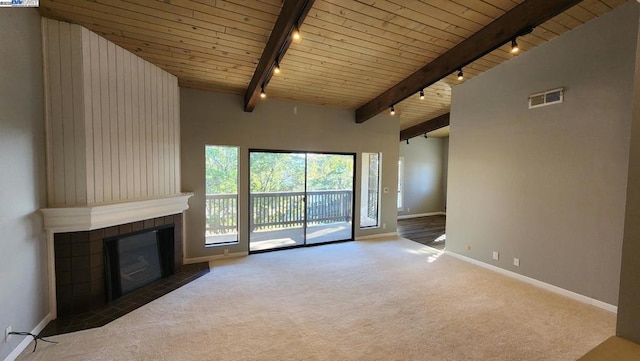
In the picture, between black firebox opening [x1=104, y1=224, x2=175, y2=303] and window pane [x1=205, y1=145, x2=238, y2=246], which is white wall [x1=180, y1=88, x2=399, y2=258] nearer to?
window pane [x1=205, y1=145, x2=238, y2=246]

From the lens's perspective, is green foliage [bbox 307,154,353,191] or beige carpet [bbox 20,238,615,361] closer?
beige carpet [bbox 20,238,615,361]

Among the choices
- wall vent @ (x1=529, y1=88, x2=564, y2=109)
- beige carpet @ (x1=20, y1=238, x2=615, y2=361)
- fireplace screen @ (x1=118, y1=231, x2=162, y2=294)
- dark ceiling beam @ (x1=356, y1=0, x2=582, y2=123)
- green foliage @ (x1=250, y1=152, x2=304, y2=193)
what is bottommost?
beige carpet @ (x1=20, y1=238, x2=615, y2=361)

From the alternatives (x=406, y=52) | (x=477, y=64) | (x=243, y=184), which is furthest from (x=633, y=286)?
(x=243, y=184)

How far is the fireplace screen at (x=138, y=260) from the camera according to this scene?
3.23 meters

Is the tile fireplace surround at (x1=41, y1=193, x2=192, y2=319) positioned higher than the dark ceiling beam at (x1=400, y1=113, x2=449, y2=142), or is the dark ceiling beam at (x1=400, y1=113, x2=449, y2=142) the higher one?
the dark ceiling beam at (x1=400, y1=113, x2=449, y2=142)

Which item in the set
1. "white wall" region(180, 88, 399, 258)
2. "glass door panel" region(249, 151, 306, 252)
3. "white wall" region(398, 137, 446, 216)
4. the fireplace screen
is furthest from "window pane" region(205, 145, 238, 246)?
"white wall" region(398, 137, 446, 216)

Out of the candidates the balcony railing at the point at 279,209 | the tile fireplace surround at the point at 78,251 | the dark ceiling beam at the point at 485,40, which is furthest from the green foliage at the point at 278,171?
the dark ceiling beam at the point at 485,40

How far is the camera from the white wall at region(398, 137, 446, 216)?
8.47 metres

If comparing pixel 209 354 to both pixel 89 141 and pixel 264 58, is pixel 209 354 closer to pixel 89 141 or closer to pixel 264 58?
pixel 89 141

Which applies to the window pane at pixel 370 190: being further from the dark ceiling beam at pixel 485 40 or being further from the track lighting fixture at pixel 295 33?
the track lighting fixture at pixel 295 33

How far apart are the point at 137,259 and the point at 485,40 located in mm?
5081

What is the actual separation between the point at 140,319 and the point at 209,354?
104cm

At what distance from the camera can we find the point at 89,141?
2748mm

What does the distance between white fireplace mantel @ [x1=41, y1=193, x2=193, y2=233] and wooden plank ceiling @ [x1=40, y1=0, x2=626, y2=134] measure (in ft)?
5.96
